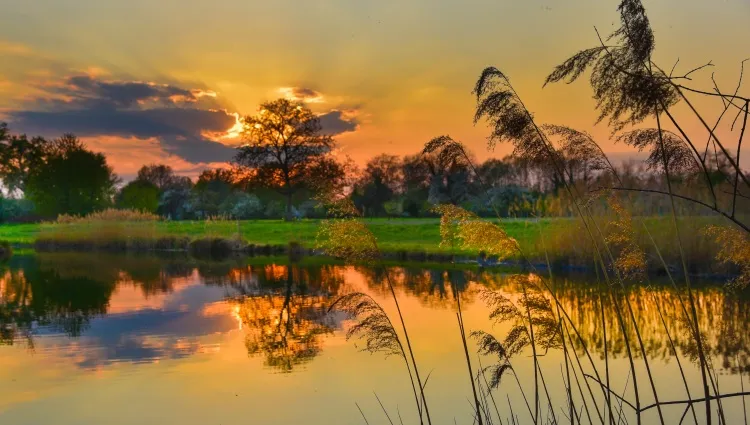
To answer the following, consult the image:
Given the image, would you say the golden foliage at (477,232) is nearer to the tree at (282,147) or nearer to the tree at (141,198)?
the tree at (282,147)

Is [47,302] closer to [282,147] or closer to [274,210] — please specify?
[282,147]

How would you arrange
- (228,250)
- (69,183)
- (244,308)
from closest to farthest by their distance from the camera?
(244,308) → (228,250) → (69,183)

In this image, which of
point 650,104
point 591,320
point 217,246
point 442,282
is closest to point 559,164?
point 650,104

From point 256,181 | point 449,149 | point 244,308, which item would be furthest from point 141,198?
point 449,149

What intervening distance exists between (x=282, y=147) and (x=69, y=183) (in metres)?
24.8

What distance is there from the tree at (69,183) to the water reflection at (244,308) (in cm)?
3996

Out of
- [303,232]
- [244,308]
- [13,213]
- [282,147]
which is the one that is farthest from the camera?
[13,213]

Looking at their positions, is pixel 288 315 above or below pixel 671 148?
below

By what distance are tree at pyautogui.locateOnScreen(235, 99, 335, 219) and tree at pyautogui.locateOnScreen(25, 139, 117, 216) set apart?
1880 centimetres

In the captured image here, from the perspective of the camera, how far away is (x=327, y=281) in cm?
2081

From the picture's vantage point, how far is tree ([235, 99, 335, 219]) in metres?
53.6

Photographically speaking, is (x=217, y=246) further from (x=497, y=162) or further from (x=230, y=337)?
(x=497, y=162)

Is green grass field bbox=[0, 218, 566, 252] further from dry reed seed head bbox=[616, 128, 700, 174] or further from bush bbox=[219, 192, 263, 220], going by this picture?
dry reed seed head bbox=[616, 128, 700, 174]

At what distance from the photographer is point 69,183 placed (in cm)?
6288
